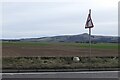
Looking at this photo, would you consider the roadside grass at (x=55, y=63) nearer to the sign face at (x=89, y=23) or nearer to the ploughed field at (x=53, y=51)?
the sign face at (x=89, y=23)

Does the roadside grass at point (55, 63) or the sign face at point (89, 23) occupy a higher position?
the sign face at point (89, 23)

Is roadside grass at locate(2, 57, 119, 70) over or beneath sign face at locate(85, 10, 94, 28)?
beneath

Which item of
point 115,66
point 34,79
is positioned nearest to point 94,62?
point 115,66

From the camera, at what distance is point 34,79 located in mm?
12336

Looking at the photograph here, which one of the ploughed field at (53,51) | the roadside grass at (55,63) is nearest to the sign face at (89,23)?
the roadside grass at (55,63)

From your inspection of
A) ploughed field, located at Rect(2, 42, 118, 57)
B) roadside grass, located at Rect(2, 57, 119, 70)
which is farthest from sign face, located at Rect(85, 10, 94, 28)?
ploughed field, located at Rect(2, 42, 118, 57)

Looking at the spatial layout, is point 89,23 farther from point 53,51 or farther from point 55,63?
point 53,51

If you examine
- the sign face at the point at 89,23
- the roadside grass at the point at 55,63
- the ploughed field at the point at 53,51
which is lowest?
the roadside grass at the point at 55,63

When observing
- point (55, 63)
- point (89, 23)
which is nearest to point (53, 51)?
point (55, 63)

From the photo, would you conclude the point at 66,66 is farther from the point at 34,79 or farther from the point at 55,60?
the point at 34,79

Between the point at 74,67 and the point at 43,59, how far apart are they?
3906mm

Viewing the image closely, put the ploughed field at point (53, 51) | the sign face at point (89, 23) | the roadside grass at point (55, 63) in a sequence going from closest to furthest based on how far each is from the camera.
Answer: the roadside grass at point (55, 63), the sign face at point (89, 23), the ploughed field at point (53, 51)

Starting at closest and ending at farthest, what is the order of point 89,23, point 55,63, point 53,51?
point 89,23, point 55,63, point 53,51

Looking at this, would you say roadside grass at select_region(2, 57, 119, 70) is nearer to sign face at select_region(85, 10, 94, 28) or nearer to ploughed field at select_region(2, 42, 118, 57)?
sign face at select_region(85, 10, 94, 28)
